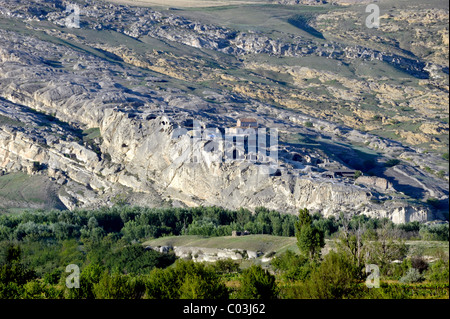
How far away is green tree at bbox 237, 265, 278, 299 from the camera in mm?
30422

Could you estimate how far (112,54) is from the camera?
469ft

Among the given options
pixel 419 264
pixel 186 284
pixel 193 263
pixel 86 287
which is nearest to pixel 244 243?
pixel 419 264

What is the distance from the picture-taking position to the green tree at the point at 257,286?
30.4 m

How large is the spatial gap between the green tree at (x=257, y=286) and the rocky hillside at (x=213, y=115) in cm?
4058

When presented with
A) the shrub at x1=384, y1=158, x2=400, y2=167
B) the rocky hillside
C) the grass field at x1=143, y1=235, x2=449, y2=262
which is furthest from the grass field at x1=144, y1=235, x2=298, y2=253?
the shrub at x1=384, y1=158, x2=400, y2=167

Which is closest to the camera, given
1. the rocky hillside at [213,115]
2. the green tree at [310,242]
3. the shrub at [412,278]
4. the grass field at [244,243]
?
the shrub at [412,278]

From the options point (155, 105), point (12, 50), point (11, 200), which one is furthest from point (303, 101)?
point (11, 200)

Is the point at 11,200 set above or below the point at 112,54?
below

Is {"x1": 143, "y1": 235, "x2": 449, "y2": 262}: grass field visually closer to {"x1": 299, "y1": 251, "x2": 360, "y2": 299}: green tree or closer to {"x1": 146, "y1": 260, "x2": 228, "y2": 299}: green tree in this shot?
{"x1": 299, "y1": 251, "x2": 360, "y2": 299}: green tree

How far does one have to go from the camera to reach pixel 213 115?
10088cm

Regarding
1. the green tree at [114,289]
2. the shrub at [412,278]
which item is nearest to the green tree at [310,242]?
the shrub at [412,278]

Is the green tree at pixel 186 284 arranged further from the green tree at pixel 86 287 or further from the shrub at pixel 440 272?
the shrub at pixel 440 272
